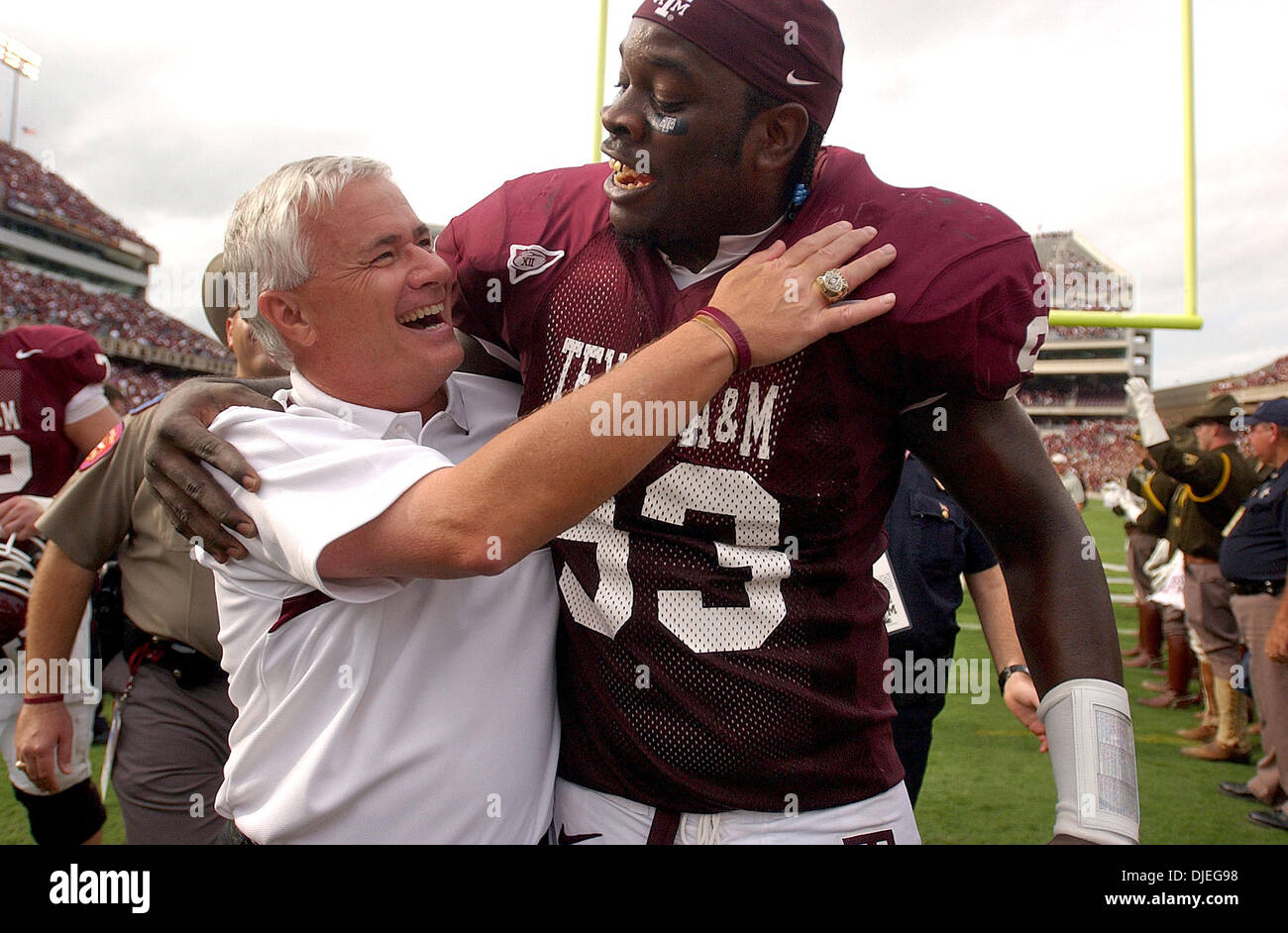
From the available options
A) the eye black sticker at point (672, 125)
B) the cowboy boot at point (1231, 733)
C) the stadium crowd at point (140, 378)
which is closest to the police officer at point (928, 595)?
the eye black sticker at point (672, 125)

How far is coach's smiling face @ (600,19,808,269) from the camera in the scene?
1.27 m

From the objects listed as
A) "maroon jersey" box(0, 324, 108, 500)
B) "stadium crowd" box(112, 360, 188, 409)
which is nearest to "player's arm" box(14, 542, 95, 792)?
"maroon jersey" box(0, 324, 108, 500)

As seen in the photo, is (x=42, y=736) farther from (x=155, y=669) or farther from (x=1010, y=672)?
(x=1010, y=672)

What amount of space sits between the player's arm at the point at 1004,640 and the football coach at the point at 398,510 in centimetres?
126

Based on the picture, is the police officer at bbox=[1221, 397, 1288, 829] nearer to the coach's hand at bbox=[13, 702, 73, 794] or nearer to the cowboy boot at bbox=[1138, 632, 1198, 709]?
the cowboy boot at bbox=[1138, 632, 1198, 709]

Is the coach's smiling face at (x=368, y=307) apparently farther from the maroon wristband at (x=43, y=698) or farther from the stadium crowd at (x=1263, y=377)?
the stadium crowd at (x=1263, y=377)

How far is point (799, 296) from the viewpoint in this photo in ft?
3.84

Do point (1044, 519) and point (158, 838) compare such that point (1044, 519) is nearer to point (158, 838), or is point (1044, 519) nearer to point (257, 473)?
point (257, 473)

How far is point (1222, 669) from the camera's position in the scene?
15.5 ft

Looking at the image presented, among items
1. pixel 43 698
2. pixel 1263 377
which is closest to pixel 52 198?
pixel 43 698

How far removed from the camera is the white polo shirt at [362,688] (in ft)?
4.14

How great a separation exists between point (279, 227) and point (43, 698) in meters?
1.47

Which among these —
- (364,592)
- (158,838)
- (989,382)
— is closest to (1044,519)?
(989,382)

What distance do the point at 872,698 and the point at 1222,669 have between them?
4.24m
